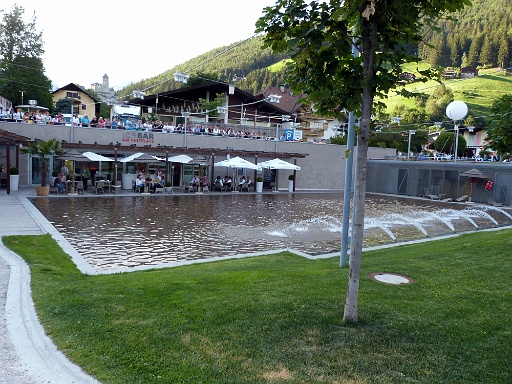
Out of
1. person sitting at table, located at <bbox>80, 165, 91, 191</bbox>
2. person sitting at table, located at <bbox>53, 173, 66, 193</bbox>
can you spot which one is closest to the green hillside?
person sitting at table, located at <bbox>80, 165, 91, 191</bbox>

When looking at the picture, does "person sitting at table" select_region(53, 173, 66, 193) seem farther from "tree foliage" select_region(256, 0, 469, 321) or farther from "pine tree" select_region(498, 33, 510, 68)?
"pine tree" select_region(498, 33, 510, 68)

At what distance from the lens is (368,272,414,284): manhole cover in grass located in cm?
718

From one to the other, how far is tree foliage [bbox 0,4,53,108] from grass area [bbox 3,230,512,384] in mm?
54351

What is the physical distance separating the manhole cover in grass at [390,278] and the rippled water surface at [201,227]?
152 inches

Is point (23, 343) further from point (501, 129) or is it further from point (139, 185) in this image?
point (139, 185)

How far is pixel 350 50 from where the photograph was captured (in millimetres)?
4949

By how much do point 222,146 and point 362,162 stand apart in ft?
99.5

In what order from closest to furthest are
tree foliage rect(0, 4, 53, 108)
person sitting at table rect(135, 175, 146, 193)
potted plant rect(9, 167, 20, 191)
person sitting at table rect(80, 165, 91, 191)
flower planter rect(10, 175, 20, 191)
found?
potted plant rect(9, 167, 20, 191), flower planter rect(10, 175, 20, 191), person sitting at table rect(135, 175, 146, 193), person sitting at table rect(80, 165, 91, 191), tree foliage rect(0, 4, 53, 108)

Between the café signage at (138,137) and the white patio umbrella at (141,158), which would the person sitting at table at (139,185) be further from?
the café signage at (138,137)

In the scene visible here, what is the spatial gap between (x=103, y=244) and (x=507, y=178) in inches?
1124

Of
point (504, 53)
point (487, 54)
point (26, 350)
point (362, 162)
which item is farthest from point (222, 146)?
point (487, 54)

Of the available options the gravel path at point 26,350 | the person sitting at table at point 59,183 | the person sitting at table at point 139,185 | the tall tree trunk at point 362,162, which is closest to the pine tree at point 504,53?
the person sitting at table at point 139,185

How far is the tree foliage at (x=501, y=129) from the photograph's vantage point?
24.1 feet

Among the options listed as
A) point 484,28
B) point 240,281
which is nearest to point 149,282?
point 240,281
